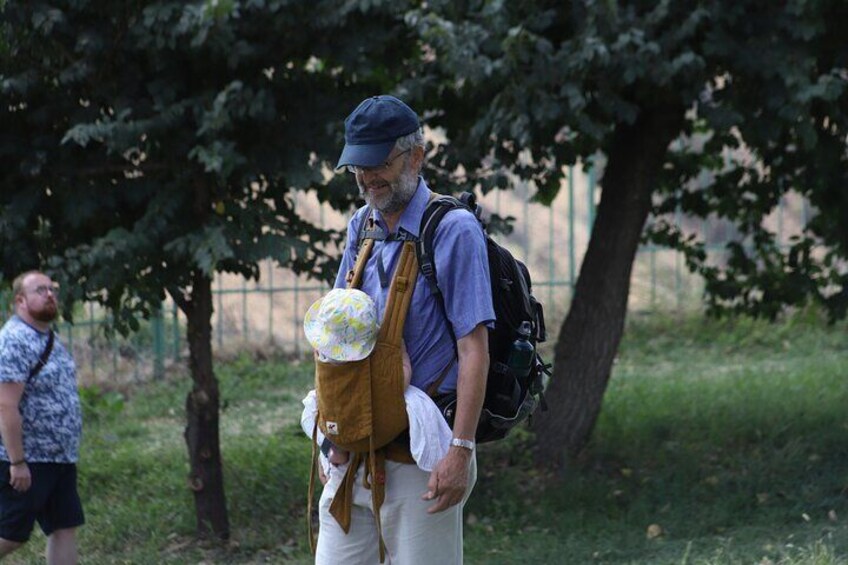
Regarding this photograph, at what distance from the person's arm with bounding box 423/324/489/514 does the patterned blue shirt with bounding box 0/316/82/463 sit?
289 cm

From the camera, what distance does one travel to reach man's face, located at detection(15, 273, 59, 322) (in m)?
5.66

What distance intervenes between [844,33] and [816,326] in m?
5.90

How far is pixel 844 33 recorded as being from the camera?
22.1 feet

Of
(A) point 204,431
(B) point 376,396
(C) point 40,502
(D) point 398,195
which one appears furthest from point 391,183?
(A) point 204,431

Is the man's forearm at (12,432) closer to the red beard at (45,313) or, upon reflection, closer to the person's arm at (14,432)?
the person's arm at (14,432)

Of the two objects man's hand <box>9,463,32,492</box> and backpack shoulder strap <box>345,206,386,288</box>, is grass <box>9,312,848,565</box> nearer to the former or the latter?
man's hand <box>9,463,32,492</box>

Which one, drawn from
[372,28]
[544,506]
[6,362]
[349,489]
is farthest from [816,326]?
[349,489]

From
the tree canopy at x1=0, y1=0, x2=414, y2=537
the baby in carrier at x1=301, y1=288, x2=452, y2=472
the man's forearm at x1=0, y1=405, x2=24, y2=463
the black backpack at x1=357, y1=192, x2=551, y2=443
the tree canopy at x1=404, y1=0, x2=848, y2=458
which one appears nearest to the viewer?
the baby in carrier at x1=301, y1=288, x2=452, y2=472

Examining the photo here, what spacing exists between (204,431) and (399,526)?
3.56 metres

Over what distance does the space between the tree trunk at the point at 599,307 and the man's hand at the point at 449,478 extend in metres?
4.36

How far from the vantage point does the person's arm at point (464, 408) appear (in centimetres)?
332

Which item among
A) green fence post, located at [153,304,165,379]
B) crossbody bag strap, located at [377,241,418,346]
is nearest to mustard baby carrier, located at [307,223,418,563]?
crossbody bag strap, located at [377,241,418,346]

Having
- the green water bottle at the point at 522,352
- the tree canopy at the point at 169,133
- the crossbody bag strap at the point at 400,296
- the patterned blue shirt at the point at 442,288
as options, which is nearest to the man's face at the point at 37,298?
the tree canopy at the point at 169,133

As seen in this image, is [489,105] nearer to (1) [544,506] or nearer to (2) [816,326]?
(1) [544,506]
